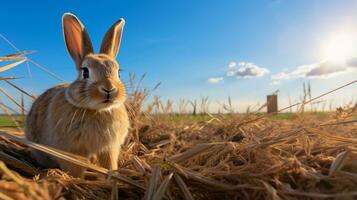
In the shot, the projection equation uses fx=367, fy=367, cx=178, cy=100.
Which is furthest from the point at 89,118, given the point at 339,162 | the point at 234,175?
the point at 339,162

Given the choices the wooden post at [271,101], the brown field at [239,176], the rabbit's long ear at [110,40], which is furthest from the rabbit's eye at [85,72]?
the wooden post at [271,101]

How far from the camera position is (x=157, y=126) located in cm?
504

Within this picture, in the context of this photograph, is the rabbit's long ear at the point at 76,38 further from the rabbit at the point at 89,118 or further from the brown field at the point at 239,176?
the brown field at the point at 239,176

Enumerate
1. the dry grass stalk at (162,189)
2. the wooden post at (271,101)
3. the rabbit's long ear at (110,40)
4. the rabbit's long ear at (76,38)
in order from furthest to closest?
1. the wooden post at (271,101)
2. the rabbit's long ear at (110,40)
3. the rabbit's long ear at (76,38)
4. the dry grass stalk at (162,189)

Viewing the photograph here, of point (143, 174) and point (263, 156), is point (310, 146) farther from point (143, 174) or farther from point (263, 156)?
point (143, 174)

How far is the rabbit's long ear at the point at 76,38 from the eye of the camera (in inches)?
141

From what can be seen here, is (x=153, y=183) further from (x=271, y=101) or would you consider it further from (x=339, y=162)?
(x=271, y=101)

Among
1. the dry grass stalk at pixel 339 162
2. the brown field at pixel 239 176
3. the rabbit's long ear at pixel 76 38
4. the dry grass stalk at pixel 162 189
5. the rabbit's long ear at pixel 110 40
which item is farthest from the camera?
the rabbit's long ear at pixel 110 40

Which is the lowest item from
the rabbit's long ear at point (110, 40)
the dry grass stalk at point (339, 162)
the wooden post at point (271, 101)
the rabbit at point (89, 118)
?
the dry grass stalk at point (339, 162)

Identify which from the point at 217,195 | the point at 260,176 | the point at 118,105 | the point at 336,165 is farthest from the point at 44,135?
the point at 336,165

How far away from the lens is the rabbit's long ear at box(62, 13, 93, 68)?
359 cm

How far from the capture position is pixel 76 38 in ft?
12.1

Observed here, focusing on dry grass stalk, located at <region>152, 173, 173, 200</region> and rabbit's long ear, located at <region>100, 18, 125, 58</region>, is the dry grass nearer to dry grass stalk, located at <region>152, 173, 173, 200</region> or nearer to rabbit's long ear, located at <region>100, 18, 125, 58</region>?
dry grass stalk, located at <region>152, 173, 173, 200</region>

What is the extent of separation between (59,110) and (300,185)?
204 centimetres
